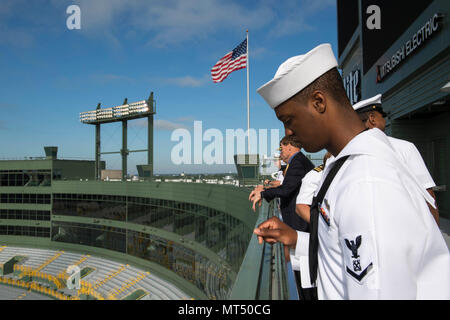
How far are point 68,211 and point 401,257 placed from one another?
41197 millimetres

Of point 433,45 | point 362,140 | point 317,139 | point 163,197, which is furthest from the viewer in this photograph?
point 163,197

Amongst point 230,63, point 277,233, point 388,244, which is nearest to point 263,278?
point 277,233

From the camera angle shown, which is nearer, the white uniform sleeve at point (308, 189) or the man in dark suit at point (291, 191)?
the white uniform sleeve at point (308, 189)

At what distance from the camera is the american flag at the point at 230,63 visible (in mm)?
19766

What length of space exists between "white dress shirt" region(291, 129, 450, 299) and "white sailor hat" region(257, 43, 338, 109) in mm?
449

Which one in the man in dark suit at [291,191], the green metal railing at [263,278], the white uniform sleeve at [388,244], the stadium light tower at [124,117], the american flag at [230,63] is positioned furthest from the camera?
the stadium light tower at [124,117]

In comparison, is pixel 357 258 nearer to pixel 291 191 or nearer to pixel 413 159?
pixel 413 159

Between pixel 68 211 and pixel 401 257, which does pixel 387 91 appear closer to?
pixel 401 257

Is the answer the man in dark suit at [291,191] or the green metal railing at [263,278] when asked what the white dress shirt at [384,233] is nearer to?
the green metal railing at [263,278]

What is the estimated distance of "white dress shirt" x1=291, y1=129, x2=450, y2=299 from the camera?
2.24ft

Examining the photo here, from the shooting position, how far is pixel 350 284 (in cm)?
79

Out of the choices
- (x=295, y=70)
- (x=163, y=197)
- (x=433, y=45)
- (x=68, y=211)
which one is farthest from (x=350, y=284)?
(x=68, y=211)
